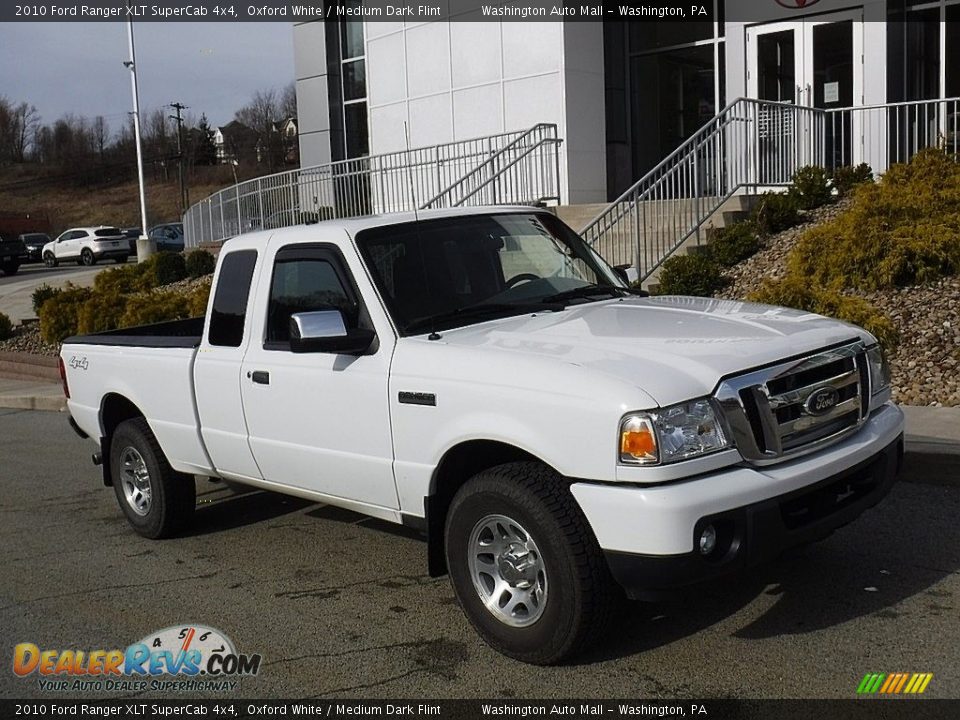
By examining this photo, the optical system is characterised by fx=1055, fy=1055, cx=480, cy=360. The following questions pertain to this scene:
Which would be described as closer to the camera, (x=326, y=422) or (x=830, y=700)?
(x=830, y=700)

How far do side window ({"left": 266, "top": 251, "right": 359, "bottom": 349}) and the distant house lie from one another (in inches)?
4252

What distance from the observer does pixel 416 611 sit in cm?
531

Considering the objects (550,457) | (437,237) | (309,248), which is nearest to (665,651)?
(550,457)

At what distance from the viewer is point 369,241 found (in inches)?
217

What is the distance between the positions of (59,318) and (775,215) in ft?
39.5

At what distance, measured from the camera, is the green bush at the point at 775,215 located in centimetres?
1340

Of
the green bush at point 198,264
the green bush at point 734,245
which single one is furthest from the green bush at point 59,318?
the green bush at point 734,245

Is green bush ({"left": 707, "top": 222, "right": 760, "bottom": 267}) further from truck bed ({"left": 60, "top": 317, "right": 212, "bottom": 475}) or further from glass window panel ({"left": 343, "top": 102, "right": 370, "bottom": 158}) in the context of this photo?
glass window panel ({"left": 343, "top": 102, "right": 370, "bottom": 158})

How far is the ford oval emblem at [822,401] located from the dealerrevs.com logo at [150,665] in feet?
8.85

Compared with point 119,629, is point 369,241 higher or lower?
higher

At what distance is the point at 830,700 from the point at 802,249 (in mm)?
7906

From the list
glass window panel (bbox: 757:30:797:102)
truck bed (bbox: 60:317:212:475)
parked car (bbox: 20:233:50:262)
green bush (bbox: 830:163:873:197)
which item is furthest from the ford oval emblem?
parked car (bbox: 20:233:50:262)

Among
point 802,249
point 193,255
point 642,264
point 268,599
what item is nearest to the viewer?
point 268,599

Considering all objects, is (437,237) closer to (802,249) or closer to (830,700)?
(830,700)
